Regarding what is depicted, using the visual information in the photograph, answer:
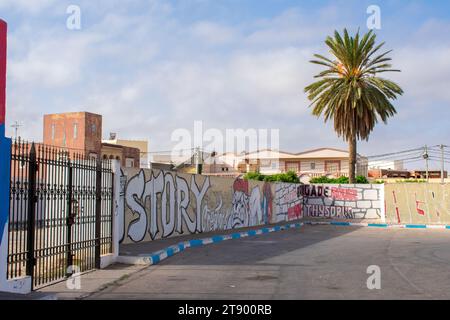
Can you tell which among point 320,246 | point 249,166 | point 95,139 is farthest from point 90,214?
point 249,166

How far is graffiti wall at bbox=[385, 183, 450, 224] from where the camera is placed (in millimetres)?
34156

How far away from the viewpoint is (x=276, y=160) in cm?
7612

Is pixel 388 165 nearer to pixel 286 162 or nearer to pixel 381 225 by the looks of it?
pixel 286 162

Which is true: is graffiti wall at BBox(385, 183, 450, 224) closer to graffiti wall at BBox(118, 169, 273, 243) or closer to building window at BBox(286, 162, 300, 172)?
graffiti wall at BBox(118, 169, 273, 243)

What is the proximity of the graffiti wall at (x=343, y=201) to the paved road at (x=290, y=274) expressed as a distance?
747 inches

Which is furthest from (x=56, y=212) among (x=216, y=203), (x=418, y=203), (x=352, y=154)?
(x=352, y=154)

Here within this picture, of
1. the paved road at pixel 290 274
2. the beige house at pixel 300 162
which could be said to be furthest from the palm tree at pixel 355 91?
the beige house at pixel 300 162

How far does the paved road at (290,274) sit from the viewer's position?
9.18 metres

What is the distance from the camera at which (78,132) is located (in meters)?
54.9

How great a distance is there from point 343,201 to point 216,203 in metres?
15.6

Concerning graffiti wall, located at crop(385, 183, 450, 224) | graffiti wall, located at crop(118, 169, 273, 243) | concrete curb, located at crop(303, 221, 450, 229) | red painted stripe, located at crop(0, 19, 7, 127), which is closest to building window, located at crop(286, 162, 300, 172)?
graffiti wall, located at crop(385, 183, 450, 224)

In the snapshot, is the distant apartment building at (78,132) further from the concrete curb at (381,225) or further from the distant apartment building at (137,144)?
the concrete curb at (381,225)

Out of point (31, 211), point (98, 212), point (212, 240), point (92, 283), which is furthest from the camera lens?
point (212, 240)
